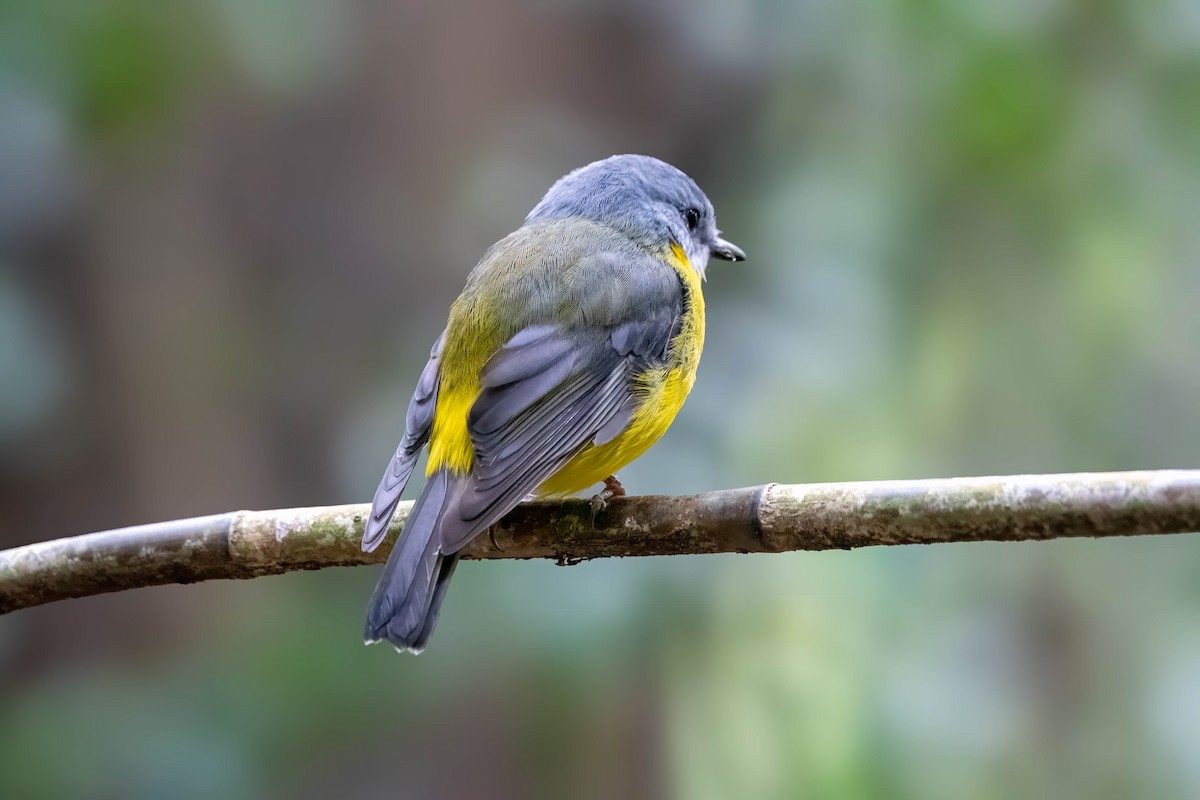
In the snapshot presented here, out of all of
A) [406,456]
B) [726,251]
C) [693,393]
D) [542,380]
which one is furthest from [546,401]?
[726,251]

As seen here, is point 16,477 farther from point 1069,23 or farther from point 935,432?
point 1069,23

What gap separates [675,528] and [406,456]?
756 mm

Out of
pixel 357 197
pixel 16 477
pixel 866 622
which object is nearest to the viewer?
pixel 866 622

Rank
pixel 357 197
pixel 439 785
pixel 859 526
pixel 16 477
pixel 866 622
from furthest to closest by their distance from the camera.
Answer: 1. pixel 357 197
2. pixel 439 785
3. pixel 16 477
4. pixel 866 622
5. pixel 859 526

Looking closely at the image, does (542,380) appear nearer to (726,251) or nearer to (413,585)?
(413,585)

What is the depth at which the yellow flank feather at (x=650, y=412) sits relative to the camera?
3170 millimetres

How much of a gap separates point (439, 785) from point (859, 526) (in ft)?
9.69

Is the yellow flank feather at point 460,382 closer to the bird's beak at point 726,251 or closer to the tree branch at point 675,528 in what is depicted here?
the tree branch at point 675,528

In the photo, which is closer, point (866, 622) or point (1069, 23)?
point (866, 622)

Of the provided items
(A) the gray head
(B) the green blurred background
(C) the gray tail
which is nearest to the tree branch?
(C) the gray tail

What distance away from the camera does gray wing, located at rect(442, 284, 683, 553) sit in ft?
9.07

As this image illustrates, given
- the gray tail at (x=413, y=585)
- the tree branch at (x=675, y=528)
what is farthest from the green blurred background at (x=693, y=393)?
the gray tail at (x=413, y=585)

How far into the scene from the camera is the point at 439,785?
Result: 16.0 ft

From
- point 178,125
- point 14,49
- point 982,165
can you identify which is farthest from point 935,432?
point 14,49
